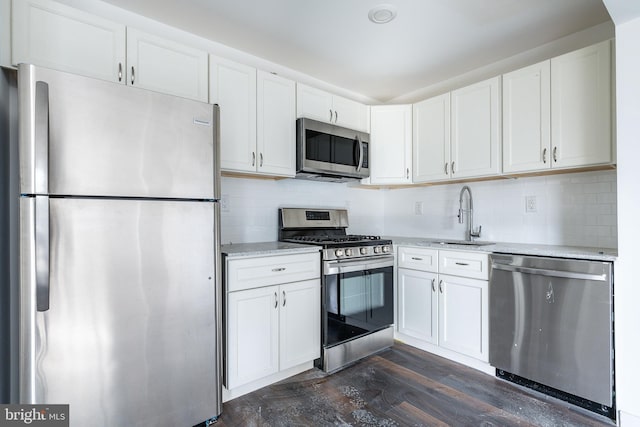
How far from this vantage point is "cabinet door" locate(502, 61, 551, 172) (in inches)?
87.3

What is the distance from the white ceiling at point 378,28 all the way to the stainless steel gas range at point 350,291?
1.35 m

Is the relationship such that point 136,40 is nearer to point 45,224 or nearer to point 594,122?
point 45,224

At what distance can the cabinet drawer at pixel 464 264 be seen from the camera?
2.31 m

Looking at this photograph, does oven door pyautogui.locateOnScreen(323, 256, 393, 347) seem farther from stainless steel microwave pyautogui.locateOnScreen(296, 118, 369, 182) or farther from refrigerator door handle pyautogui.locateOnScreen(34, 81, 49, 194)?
refrigerator door handle pyautogui.locateOnScreen(34, 81, 49, 194)

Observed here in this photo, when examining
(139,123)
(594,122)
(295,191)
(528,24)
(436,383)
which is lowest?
(436,383)

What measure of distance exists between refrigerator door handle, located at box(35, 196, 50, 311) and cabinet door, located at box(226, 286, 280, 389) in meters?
0.88

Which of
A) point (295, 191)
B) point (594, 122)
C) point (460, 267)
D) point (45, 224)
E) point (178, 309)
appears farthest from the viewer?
point (295, 191)

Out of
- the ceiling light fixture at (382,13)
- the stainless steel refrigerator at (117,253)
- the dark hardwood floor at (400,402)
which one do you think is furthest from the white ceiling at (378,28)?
the dark hardwood floor at (400,402)

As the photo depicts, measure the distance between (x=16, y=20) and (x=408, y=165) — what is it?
9.31 feet

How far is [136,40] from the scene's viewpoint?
1860 mm

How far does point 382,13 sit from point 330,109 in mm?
894

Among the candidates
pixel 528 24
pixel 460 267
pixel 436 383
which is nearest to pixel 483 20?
pixel 528 24

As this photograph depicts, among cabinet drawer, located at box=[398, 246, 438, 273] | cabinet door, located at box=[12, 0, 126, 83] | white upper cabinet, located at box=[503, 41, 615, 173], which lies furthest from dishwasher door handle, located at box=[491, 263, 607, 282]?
cabinet door, located at box=[12, 0, 126, 83]

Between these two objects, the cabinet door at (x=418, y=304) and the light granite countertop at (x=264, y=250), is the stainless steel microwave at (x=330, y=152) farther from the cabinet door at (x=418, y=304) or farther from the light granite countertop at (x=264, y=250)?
the cabinet door at (x=418, y=304)
